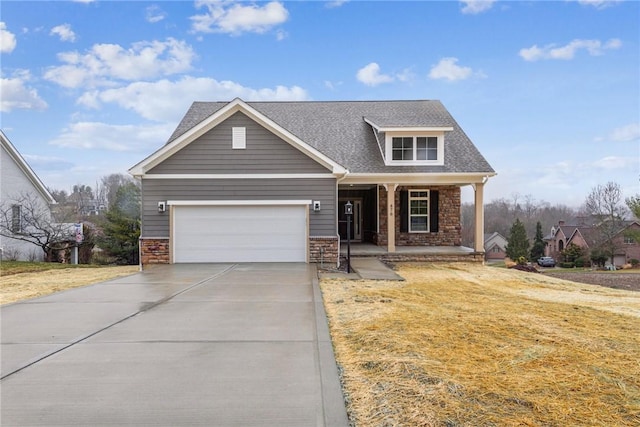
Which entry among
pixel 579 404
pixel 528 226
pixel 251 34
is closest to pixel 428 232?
pixel 251 34

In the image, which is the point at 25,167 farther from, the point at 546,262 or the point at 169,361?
the point at 546,262

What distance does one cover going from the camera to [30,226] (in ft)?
67.4

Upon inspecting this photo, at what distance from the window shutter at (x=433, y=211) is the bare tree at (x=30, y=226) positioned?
Answer: 16.6 metres

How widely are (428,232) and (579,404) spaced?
48.0 ft

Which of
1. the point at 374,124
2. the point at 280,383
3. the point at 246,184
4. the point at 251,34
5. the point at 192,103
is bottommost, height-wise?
the point at 280,383

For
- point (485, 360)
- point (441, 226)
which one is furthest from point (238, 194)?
point (485, 360)

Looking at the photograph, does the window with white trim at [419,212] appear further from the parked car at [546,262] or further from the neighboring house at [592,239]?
the parked car at [546,262]

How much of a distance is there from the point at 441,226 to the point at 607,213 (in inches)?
1227

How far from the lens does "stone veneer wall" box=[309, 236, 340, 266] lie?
14.1 metres

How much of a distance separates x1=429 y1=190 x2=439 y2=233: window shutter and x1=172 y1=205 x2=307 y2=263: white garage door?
247 inches

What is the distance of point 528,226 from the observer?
61.4 meters

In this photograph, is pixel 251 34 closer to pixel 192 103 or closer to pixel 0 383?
pixel 192 103

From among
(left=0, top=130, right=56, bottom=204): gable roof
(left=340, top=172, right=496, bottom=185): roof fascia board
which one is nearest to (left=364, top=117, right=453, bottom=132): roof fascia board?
(left=340, top=172, right=496, bottom=185): roof fascia board

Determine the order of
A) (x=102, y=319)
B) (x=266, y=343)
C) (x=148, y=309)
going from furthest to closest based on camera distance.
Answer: (x=148, y=309) < (x=102, y=319) < (x=266, y=343)
